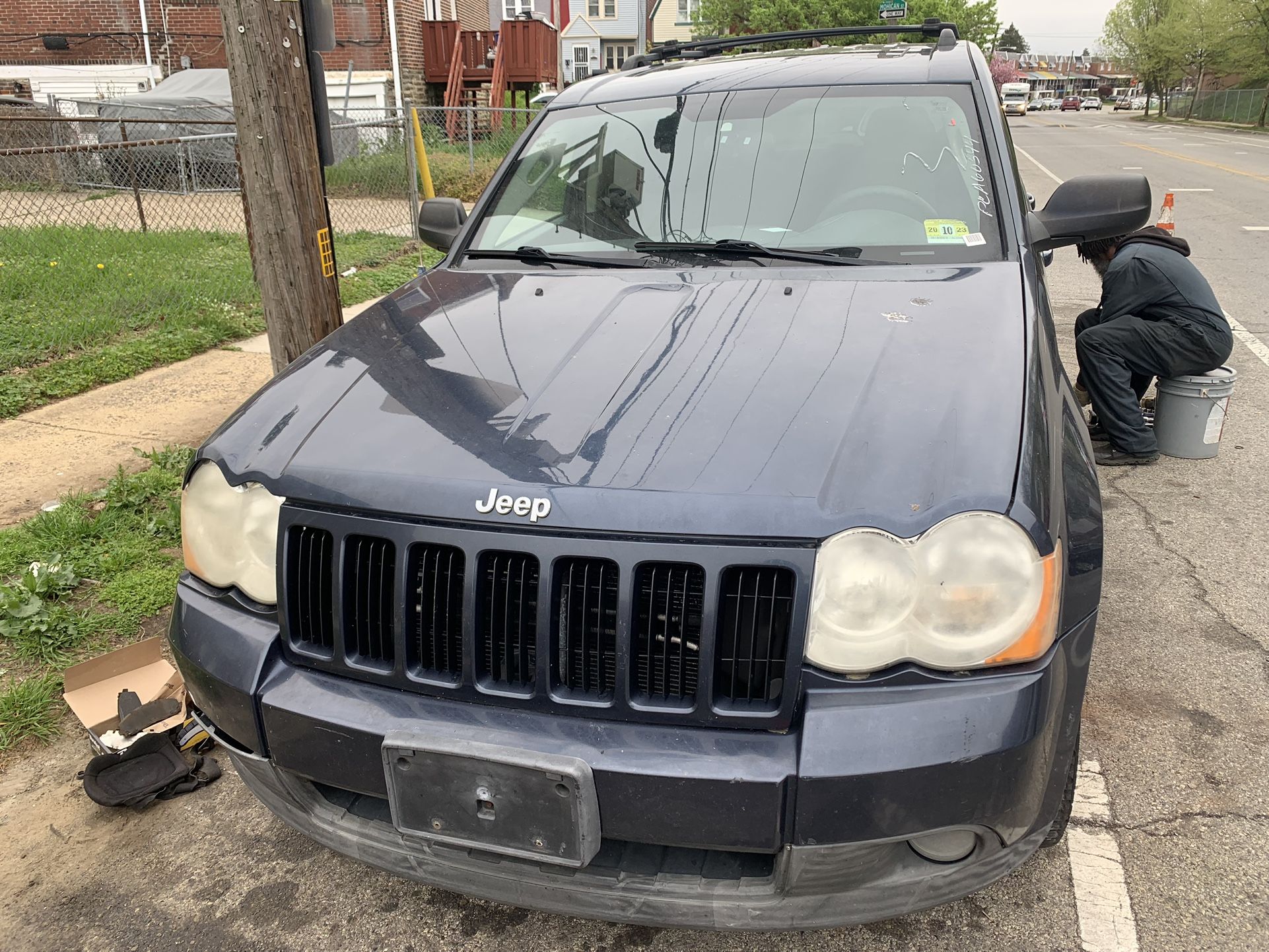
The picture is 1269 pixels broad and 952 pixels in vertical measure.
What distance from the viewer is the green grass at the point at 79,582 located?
325 cm

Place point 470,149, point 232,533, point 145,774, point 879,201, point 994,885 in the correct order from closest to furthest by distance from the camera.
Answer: point 232,533 → point 994,885 → point 145,774 → point 879,201 → point 470,149

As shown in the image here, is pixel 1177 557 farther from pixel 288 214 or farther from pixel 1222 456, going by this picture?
pixel 288 214

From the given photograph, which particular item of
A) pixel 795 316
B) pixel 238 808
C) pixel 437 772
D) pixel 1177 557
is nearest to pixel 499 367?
pixel 795 316

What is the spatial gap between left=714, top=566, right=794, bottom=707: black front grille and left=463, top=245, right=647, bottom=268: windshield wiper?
143 cm

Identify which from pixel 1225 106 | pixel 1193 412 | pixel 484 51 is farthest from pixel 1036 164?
pixel 1225 106

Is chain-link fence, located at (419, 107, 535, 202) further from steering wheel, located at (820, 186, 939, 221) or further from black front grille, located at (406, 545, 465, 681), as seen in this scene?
black front grille, located at (406, 545, 465, 681)

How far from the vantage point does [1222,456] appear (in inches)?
204

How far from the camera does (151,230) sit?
11820mm

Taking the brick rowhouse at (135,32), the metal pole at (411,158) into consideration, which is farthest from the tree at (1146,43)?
the metal pole at (411,158)

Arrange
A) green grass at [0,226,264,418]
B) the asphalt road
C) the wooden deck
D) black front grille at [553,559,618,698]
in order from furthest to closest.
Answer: the wooden deck, green grass at [0,226,264,418], the asphalt road, black front grille at [553,559,618,698]

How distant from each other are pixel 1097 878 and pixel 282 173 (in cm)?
356

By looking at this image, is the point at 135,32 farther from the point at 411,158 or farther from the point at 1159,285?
the point at 1159,285

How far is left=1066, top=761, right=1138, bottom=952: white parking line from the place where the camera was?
220 centimetres

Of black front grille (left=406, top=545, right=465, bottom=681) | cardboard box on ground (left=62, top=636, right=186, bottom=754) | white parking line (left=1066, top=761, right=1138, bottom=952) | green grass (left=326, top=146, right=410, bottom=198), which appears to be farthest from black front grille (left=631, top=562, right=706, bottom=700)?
green grass (left=326, top=146, right=410, bottom=198)
